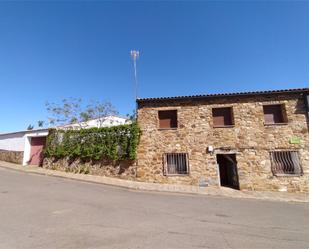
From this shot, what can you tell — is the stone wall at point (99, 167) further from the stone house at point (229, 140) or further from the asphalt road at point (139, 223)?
the asphalt road at point (139, 223)

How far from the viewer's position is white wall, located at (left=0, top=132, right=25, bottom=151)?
18.3 metres

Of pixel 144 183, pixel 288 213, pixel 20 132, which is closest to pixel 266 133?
pixel 288 213

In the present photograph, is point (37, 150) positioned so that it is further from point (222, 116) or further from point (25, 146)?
point (222, 116)

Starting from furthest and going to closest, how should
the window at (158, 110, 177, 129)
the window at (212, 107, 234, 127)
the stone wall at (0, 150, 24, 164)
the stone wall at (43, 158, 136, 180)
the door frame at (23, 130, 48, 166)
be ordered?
the stone wall at (0, 150, 24, 164) → the door frame at (23, 130, 48, 166) → the window at (158, 110, 177, 129) → the stone wall at (43, 158, 136, 180) → the window at (212, 107, 234, 127)

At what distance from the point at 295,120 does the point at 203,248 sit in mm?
10998

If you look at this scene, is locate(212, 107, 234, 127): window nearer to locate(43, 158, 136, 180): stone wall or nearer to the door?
locate(43, 158, 136, 180): stone wall

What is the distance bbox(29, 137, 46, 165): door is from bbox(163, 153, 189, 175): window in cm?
1162

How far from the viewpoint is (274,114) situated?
39.1 feet

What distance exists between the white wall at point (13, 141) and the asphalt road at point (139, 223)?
40.5 feet

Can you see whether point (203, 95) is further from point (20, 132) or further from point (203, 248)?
point (20, 132)

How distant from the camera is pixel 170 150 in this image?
12234 millimetres

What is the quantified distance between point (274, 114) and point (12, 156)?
2237 cm

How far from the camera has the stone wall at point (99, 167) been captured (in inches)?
496

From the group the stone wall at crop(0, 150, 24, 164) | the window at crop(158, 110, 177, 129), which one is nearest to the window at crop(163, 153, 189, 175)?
the window at crop(158, 110, 177, 129)
